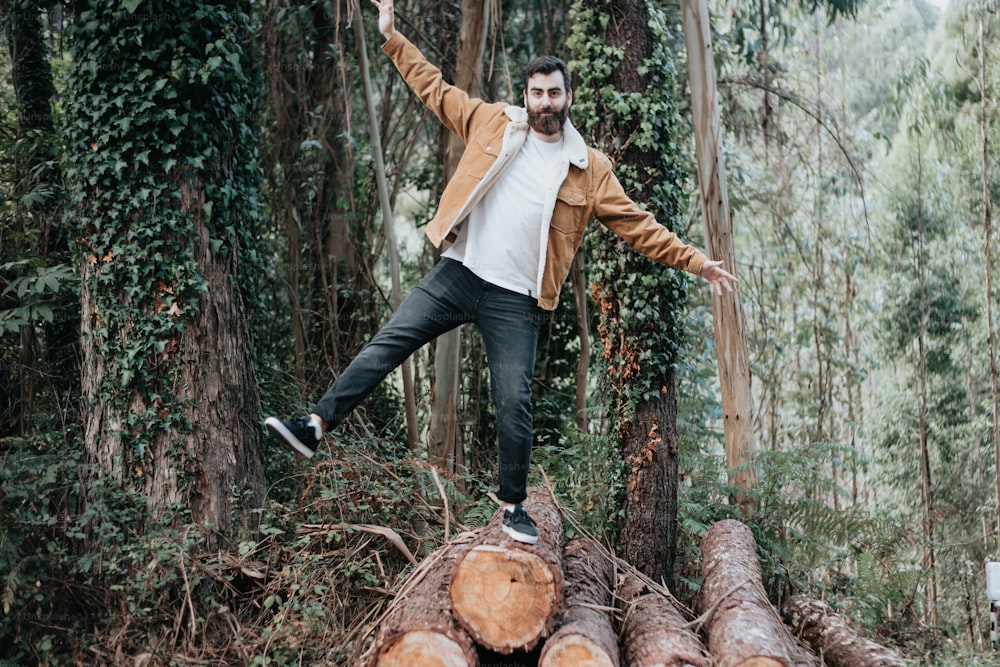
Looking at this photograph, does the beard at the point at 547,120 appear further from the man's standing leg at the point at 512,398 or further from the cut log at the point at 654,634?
the cut log at the point at 654,634

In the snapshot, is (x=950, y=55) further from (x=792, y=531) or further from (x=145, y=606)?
(x=145, y=606)

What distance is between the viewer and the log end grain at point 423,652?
3537mm

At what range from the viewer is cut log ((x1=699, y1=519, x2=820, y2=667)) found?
374 cm

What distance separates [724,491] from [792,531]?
0.60 metres

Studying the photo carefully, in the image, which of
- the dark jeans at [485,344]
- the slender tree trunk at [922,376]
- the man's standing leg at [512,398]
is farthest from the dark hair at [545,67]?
the slender tree trunk at [922,376]

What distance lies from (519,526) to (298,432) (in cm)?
108

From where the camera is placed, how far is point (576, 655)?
363cm

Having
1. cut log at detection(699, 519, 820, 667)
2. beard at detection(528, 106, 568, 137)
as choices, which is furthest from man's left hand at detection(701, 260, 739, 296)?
cut log at detection(699, 519, 820, 667)

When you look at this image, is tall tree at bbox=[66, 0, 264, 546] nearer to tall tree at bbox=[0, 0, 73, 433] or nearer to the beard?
tall tree at bbox=[0, 0, 73, 433]

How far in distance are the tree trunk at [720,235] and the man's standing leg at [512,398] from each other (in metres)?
2.84

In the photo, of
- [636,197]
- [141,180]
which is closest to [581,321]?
[636,197]

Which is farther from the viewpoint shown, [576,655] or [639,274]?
[639,274]

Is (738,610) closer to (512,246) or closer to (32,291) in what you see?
(512,246)

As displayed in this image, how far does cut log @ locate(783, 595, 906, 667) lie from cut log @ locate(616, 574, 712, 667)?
117 centimetres
